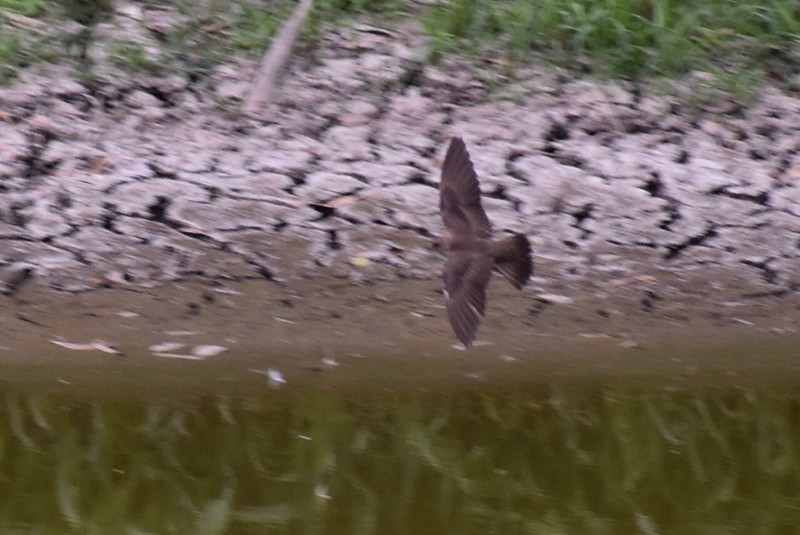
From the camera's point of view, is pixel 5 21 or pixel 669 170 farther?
pixel 5 21

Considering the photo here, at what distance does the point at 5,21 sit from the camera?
5.72 m

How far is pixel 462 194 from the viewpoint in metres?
4.39

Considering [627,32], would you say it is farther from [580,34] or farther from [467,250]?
[467,250]

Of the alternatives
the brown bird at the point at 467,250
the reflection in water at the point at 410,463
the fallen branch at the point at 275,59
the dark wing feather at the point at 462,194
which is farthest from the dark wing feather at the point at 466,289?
the fallen branch at the point at 275,59

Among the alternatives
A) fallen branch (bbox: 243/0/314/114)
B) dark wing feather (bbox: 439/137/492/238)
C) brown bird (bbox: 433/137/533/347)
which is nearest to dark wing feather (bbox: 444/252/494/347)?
brown bird (bbox: 433/137/533/347)

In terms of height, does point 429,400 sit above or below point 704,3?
below

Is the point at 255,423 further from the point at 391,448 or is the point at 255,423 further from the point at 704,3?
the point at 704,3

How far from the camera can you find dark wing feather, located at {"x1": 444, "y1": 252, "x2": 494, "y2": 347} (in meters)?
3.99

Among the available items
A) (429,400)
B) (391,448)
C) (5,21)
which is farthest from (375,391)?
(5,21)

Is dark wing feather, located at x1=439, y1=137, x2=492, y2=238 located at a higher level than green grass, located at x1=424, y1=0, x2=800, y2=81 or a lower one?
lower

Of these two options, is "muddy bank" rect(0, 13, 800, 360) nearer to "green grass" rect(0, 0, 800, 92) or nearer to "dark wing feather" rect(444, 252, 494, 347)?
"green grass" rect(0, 0, 800, 92)

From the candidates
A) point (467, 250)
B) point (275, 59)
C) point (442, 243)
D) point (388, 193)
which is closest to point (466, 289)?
point (467, 250)

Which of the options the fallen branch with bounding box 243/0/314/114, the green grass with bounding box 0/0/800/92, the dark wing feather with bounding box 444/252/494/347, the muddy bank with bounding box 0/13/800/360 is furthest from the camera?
the green grass with bounding box 0/0/800/92

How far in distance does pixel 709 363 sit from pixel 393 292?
1068 millimetres
